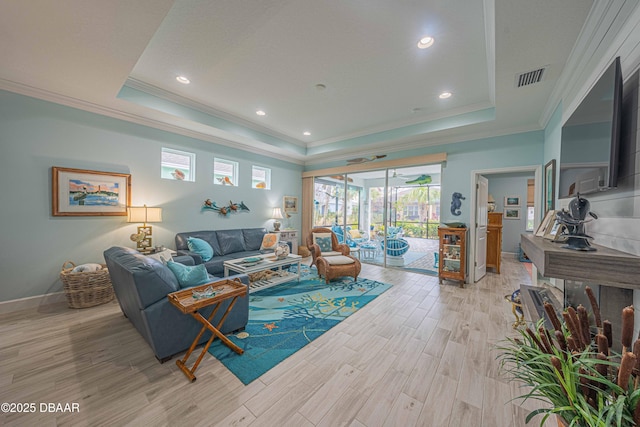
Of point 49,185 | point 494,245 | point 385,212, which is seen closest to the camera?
point 49,185

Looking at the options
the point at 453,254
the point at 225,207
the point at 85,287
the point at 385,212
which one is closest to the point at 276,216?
the point at 225,207

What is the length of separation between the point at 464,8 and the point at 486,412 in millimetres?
3096

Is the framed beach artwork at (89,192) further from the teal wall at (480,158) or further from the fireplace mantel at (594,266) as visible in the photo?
the teal wall at (480,158)

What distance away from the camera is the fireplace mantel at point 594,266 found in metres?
1.16

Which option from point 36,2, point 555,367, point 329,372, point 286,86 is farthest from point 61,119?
point 555,367

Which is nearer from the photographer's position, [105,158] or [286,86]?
[286,86]

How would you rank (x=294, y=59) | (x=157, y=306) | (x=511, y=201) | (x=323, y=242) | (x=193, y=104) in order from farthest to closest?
(x=511, y=201) < (x=323, y=242) < (x=193, y=104) < (x=294, y=59) < (x=157, y=306)

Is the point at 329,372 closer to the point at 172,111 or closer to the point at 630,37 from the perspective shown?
the point at 630,37

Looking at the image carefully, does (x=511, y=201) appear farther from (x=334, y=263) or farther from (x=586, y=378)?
(x=586, y=378)

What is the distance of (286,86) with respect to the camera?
10.6 feet

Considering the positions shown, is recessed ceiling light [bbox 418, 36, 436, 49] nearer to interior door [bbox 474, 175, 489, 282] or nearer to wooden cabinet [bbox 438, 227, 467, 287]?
interior door [bbox 474, 175, 489, 282]

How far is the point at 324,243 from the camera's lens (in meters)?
4.74

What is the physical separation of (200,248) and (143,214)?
99cm

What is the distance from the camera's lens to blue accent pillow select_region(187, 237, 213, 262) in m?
3.83
